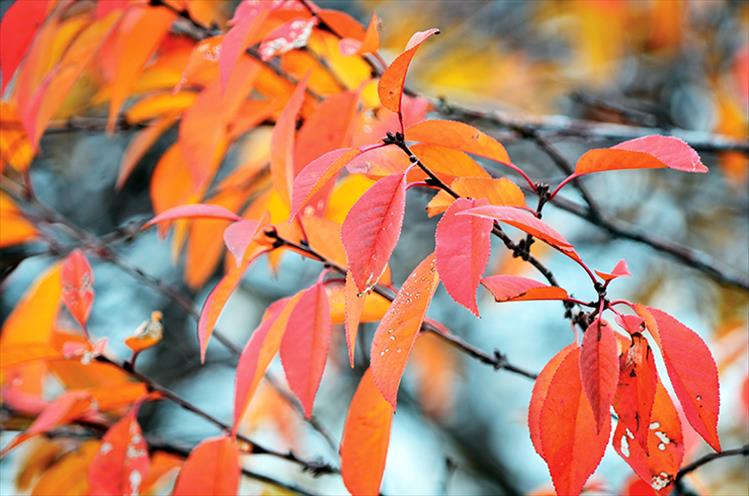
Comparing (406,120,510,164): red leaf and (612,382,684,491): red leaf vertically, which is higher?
(406,120,510,164): red leaf

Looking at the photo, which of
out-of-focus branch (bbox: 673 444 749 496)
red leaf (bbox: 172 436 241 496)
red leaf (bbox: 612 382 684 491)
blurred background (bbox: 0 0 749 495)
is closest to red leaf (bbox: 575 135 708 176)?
red leaf (bbox: 612 382 684 491)

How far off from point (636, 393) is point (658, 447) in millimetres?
58

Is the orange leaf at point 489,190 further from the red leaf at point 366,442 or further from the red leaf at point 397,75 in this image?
the red leaf at point 366,442

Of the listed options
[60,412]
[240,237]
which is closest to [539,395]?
[240,237]

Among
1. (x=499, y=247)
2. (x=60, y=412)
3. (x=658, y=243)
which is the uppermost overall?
(x=60, y=412)

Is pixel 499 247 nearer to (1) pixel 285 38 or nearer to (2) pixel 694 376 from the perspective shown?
(1) pixel 285 38

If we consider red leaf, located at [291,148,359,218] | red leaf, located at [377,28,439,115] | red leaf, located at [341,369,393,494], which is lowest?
red leaf, located at [341,369,393,494]

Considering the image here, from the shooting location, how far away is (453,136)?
2.04 ft

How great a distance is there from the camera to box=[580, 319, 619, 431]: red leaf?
0.52 m

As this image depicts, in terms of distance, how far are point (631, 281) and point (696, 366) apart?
7.32 feet

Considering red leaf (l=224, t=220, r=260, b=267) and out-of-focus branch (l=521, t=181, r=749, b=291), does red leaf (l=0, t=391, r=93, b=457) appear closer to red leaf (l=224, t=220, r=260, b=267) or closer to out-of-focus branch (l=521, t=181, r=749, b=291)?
red leaf (l=224, t=220, r=260, b=267)

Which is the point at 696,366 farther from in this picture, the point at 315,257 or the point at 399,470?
the point at 399,470

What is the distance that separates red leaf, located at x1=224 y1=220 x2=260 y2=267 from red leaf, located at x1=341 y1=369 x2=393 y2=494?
0.50 ft

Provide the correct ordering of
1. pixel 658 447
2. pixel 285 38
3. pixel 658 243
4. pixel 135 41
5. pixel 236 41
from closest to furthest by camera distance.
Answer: pixel 658 447 < pixel 236 41 < pixel 285 38 < pixel 135 41 < pixel 658 243
